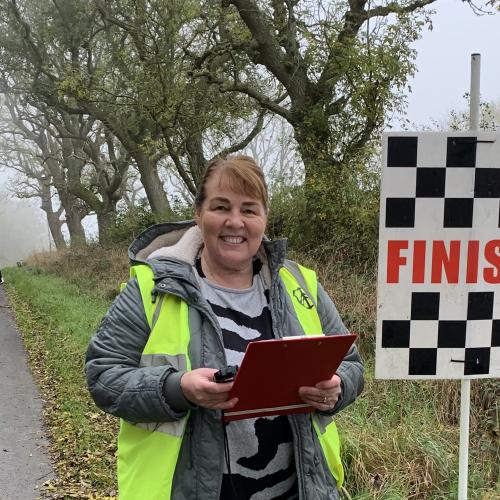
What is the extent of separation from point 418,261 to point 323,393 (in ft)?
2.64

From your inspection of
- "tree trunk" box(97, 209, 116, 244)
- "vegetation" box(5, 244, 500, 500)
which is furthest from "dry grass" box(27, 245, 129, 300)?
"vegetation" box(5, 244, 500, 500)

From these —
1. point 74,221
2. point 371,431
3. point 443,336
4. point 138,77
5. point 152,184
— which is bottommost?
point 371,431

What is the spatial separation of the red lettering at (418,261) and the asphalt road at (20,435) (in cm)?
320

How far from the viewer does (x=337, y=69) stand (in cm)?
872

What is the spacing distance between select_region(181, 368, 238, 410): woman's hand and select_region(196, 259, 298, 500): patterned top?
190mm

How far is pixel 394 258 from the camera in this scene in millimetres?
2176

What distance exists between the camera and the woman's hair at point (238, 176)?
1802mm

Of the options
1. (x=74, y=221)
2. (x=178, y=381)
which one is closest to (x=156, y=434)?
(x=178, y=381)

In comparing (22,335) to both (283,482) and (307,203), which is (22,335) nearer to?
(307,203)

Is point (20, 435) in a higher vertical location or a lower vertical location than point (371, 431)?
lower

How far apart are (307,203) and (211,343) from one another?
7.73m

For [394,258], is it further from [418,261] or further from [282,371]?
[282,371]

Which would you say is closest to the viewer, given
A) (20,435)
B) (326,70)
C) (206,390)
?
(206,390)

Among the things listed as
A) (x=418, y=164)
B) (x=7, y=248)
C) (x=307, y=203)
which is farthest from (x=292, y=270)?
(x=7, y=248)
